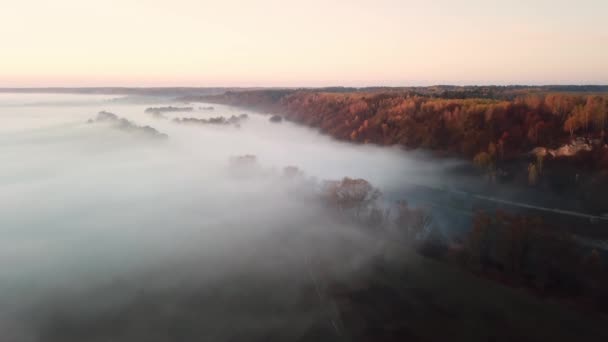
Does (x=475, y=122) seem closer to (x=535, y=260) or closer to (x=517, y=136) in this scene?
(x=517, y=136)

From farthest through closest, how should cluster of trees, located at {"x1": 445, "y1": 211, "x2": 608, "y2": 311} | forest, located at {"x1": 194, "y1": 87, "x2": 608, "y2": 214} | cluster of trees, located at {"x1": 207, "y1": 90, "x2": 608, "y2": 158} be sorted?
cluster of trees, located at {"x1": 207, "y1": 90, "x2": 608, "y2": 158}
forest, located at {"x1": 194, "y1": 87, "x2": 608, "y2": 214}
cluster of trees, located at {"x1": 445, "y1": 211, "x2": 608, "y2": 311}

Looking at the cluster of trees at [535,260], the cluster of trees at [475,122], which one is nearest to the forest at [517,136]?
the cluster of trees at [475,122]

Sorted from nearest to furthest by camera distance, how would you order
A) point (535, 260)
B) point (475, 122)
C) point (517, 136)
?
1. point (535, 260)
2. point (517, 136)
3. point (475, 122)

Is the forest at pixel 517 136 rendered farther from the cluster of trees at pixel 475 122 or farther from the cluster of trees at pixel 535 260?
the cluster of trees at pixel 535 260

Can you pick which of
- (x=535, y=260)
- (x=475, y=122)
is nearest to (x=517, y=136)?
(x=475, y=122)

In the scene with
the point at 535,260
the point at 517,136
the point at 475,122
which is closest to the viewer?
the point at 535,260

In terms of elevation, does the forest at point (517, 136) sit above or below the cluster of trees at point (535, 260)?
above

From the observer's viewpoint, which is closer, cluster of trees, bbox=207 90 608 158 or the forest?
the forest

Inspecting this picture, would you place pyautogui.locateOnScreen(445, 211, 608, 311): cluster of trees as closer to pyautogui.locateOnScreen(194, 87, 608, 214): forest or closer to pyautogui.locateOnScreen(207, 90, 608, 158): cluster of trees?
pyautogui.locateOnScreen(194, 87, 608, 214): forest

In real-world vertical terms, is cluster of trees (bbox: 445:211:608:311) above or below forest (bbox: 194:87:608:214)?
below

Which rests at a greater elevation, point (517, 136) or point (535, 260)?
point (517, 136)

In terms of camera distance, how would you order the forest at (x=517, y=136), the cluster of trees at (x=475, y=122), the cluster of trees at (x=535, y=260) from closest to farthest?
the cluster of trees at (x=535, y=260) < the forest at (x=517, y=136) < the cluster of trees at (x=475, y=122)

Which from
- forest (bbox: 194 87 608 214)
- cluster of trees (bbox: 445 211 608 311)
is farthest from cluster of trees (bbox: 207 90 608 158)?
cluster of trees (bbox: 445 211 608 311)
